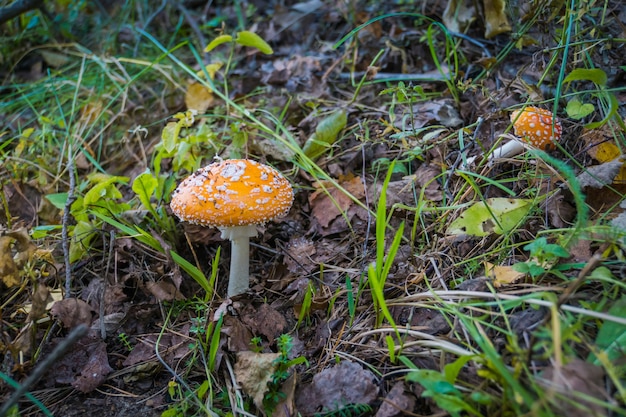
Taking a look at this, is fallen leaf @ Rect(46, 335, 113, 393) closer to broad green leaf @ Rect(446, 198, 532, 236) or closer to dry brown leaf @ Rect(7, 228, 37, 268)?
dry brown leaf @ Rect(7, 228, 37, 268)

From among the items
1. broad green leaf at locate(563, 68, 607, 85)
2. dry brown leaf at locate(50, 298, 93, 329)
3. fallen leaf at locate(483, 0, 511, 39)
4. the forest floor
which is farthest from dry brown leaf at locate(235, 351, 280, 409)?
fallen leaf at locate(483, 0, 511, 39)

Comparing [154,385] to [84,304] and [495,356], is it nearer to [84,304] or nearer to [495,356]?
[84,304]

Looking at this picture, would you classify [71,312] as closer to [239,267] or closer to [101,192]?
[101,192]

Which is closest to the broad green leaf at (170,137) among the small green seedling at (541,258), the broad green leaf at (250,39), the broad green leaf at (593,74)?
the broad green leaf at (250,39)

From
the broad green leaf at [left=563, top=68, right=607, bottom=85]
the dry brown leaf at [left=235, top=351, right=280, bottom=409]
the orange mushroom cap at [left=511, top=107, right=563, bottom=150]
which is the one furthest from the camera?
the orange mushroom cap at [left=511, top=107, right=563, bottom=150]

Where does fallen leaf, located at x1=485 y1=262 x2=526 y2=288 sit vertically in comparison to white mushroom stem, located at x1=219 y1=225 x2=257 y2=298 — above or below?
above

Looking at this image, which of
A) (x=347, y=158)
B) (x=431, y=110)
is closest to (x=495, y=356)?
(x=347, y=158)

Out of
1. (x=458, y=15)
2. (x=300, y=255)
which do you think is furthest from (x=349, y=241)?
(x=458, y=15)

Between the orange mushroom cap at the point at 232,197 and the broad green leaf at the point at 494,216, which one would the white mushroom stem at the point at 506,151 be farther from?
the orange mushroom cap at the point at 232,197
